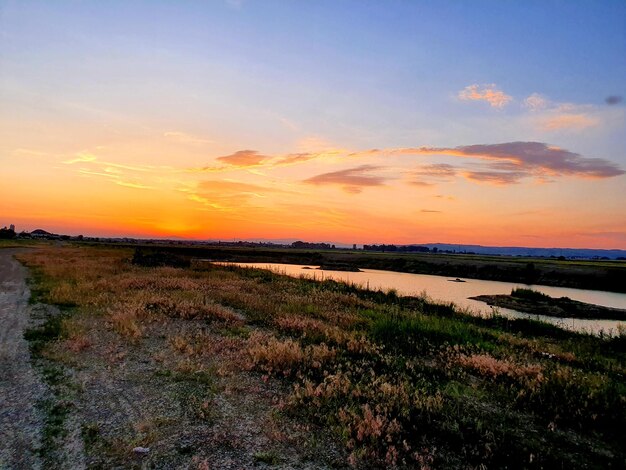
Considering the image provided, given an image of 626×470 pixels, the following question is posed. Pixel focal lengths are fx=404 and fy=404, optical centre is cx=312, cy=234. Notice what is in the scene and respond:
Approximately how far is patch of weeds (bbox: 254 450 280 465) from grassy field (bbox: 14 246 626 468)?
0.02m

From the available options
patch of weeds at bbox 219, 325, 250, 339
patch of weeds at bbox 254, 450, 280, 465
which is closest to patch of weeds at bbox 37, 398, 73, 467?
patch of weeds at bbox 254, 450, 280, 465

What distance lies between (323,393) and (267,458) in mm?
2647

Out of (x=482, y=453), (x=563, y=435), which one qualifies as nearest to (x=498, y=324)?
(x=563, y=435)

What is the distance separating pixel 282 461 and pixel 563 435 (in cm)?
541

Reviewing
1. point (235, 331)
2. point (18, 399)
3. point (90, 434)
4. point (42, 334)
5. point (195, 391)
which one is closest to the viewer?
point (90, 434)

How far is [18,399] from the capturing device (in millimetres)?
8281

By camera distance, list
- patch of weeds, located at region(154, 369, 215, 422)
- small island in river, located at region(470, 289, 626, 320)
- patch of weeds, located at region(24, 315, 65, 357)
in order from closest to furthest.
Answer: patch of weeds, located at region(154, 369, 215, 422)
patch of weeds, located at region(24, 315, 65, 357)
small island in river, located at region(470, 289, 626, 320)

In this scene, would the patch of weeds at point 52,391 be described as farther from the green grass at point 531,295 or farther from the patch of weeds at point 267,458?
the green grass at point 531,295

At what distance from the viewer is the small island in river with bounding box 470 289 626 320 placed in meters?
33.6

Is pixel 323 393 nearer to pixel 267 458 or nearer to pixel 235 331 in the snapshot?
pixel 267 458

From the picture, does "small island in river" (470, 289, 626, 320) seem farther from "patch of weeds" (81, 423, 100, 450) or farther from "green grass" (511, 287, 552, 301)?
"patch of weeds" (81, 423, 100, 450)

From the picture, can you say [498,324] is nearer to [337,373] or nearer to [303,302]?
[303,302]

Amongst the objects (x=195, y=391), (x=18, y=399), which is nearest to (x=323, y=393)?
(x=195, y=391)

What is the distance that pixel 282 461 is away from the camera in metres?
6.36
